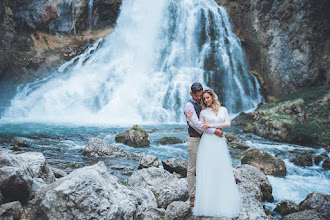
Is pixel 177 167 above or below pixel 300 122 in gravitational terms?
below

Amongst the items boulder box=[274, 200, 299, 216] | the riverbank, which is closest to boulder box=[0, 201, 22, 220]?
boulder box=[274, 200, 299, 216]

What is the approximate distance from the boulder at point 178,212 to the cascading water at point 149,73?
593 inches

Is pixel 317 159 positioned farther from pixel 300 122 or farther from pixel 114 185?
pixel 114 185

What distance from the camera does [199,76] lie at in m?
23.7

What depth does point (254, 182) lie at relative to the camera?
6090mm

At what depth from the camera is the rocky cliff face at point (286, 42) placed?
66.7 feet

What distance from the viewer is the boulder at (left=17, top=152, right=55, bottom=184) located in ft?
14.7

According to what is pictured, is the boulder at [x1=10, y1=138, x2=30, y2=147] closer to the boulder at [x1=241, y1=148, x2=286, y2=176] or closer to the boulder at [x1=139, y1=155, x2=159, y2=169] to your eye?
the boulder at [x1=139, y1=155, x2=159, y2=169]

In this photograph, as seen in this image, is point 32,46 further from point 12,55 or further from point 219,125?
point 219,125

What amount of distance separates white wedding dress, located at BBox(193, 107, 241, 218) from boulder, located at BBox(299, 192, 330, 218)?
253cm

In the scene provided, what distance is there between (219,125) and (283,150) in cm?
866

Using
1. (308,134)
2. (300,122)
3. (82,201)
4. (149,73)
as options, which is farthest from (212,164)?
(149,73)

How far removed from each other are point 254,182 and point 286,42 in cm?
1980

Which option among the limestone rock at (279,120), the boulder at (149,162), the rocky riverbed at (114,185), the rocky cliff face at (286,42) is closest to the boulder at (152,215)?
the rocky riverbed at (114,185)
